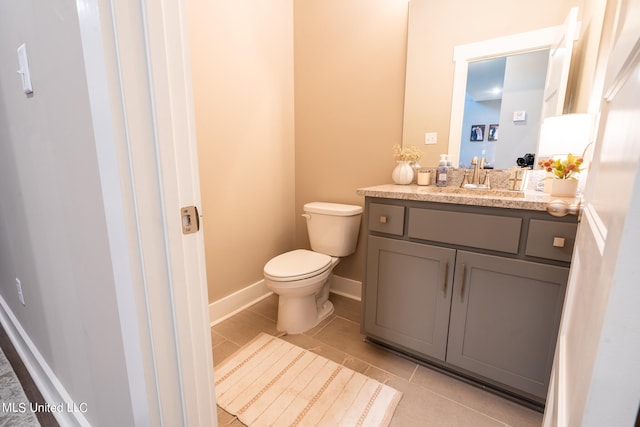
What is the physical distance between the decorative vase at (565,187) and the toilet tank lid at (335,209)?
1.09 meters

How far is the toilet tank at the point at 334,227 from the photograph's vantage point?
1.97 meters

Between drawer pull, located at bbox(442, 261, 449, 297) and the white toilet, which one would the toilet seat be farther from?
drawer pull, located at bbox(442, 261, 449, 297)

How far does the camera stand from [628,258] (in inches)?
9.5

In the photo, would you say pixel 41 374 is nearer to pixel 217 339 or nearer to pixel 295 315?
pixel 217 339

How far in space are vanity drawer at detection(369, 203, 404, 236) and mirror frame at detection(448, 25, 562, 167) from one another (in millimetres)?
582

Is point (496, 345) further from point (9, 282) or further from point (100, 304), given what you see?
point (9, 282)

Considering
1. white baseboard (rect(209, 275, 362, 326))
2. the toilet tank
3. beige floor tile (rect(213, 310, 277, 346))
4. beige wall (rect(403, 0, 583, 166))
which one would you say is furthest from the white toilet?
beige wall (rect(403, 0, 583, 166))

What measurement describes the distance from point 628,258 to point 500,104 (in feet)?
5.13

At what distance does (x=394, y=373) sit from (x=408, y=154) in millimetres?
1261

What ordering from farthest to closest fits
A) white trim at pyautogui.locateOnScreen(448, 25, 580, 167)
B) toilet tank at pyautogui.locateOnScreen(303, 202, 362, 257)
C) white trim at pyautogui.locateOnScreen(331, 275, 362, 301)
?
white trim at pyautogui.locateOnScreen(331, 275, 362, 301)
toilet tank at pyautogui.locateOnScreen(303, 202, 362, 257)
white trim at pyautogui.locateOnScreen(448, 25, 580, 167)

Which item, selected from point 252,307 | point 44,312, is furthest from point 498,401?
point 44,312

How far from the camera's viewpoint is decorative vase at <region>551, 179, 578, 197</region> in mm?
1166

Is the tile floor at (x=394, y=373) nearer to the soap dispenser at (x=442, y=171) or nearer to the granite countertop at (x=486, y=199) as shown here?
the granite countertop at (x=486, y=199)
